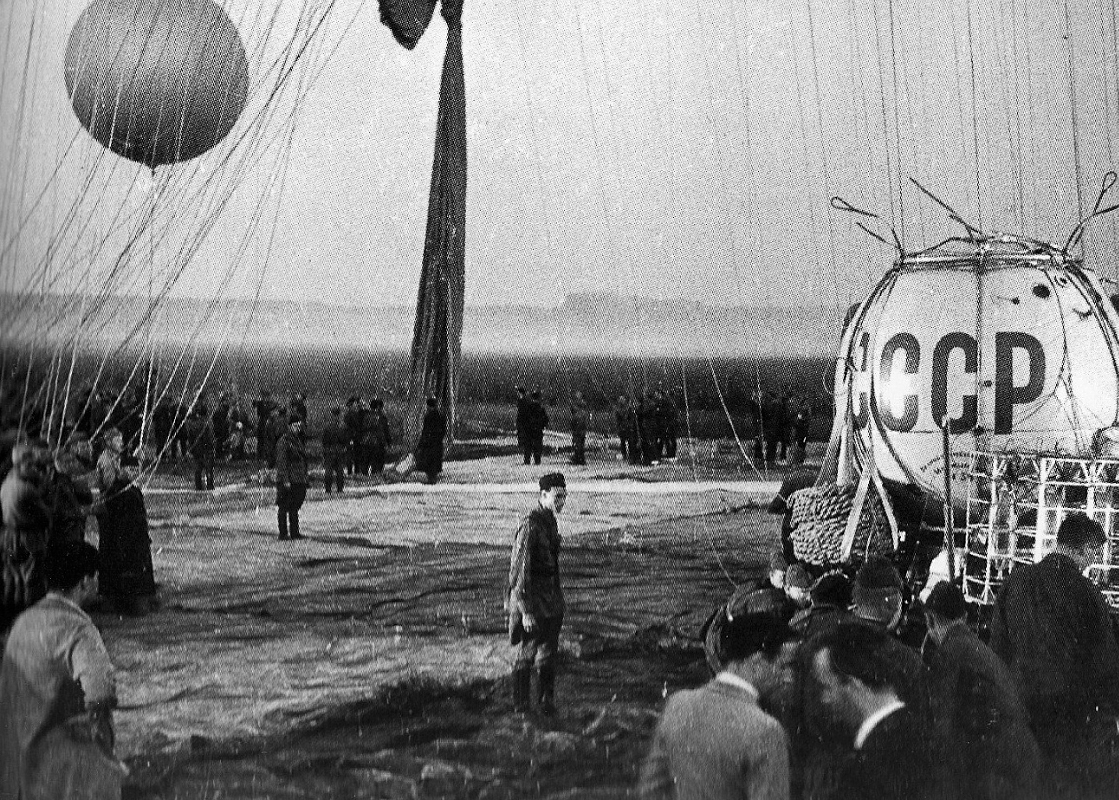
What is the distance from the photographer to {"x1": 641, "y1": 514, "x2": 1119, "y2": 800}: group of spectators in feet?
8.85

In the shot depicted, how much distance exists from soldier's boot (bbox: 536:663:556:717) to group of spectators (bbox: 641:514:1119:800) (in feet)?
2.06

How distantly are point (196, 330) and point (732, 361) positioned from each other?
166 centimetres

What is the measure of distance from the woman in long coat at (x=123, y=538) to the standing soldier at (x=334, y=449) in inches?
22.5

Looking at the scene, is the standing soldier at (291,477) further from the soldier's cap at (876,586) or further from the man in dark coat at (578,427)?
the soldier's cap at (876,586)

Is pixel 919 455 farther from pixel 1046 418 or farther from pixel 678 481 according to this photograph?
pixel 678 481

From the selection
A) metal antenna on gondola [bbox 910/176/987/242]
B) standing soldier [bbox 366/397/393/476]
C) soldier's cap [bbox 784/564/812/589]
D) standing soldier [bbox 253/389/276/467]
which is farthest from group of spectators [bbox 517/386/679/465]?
metal antenna on gondola [bbox 910/176/987/242]

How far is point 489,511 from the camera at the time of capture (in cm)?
359

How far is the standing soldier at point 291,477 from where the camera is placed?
3600mm

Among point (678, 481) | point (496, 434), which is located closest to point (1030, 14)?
point (678, 481)

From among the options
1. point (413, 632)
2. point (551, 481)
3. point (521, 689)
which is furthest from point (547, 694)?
point (551, 481)

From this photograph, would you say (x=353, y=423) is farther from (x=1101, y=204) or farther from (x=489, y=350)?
(x=1101, y=204)

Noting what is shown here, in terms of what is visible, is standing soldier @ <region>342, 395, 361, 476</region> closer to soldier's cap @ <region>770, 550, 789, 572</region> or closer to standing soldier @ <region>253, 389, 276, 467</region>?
standing soldier @ <region>253, 389, 276, 467</region>

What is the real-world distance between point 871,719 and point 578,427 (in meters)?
1.19

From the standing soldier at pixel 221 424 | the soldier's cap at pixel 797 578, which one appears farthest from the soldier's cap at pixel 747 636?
the standing soldier at pixel 221 424
